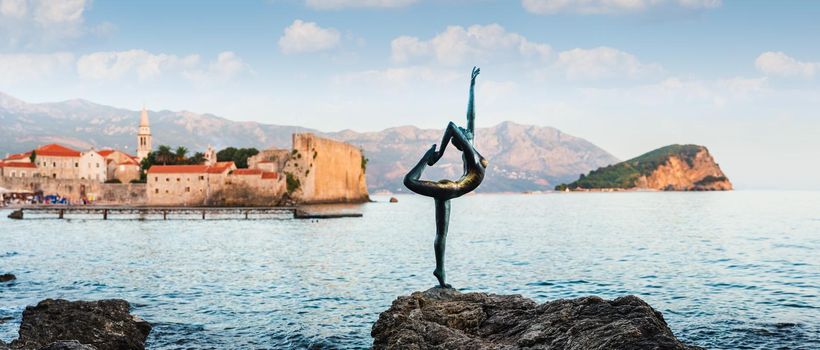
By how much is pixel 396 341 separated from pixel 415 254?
857 inches

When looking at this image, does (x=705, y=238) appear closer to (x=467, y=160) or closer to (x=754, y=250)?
(x=754, y=250)

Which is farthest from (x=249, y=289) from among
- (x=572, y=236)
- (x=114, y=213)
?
(x=114, y=213)

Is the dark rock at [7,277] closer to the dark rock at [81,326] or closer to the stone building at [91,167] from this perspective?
the dark rock at [81,326]

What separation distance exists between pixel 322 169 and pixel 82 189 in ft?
113

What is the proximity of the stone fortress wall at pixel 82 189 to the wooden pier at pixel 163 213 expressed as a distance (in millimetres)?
20281

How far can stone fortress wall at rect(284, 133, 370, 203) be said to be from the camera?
95.2m

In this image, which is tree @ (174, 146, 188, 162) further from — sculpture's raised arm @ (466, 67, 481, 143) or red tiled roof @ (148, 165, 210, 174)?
sculpture's raised arm @ (466, 67, 481, 143)

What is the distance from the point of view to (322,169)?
10088 centimetres

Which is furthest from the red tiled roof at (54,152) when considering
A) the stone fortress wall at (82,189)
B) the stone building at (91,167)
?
the stone fortress wall at (82,189)

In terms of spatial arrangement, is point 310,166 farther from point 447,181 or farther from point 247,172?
point 447,181

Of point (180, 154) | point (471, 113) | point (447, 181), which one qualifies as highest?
point (180, 154)

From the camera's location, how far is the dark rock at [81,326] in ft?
33.4

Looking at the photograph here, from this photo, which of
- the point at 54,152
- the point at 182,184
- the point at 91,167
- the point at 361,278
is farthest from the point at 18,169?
the point at 361,278

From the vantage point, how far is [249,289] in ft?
62.2
